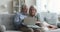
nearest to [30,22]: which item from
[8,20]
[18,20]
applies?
[18,20]

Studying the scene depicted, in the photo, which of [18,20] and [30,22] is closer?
[30,22]

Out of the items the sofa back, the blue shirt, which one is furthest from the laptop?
the sofa back

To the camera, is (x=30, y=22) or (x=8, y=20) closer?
(x=30, y=22)

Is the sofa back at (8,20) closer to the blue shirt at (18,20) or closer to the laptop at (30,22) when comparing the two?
the blue shirt at (18,20)

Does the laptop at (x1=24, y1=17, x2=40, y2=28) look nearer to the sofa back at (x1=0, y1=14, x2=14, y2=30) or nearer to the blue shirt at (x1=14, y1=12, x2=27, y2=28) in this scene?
the blue shirt at (x1=14, y1=12, x2=27, y2=28)

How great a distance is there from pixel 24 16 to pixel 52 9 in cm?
254

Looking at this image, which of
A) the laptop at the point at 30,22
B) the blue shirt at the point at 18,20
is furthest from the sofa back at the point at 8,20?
the laptop at the point at 30,22

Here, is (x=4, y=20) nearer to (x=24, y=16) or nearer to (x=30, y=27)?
(x=24, y=16)

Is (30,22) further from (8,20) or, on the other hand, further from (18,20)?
(8,20)

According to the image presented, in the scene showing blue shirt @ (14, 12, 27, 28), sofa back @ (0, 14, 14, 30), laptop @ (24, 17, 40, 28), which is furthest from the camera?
sofa back @ (0, 14, 14, 30)

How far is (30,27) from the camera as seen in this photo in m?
2.98

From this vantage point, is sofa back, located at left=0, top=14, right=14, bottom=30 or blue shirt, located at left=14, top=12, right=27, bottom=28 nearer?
blue shirt, located at left=14, top=12, right=27, bottom=28

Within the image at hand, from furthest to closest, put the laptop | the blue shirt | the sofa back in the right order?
the sofa back < the blue shirt < the laptop

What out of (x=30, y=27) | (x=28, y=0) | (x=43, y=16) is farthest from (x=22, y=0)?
(x=30, y=27)
